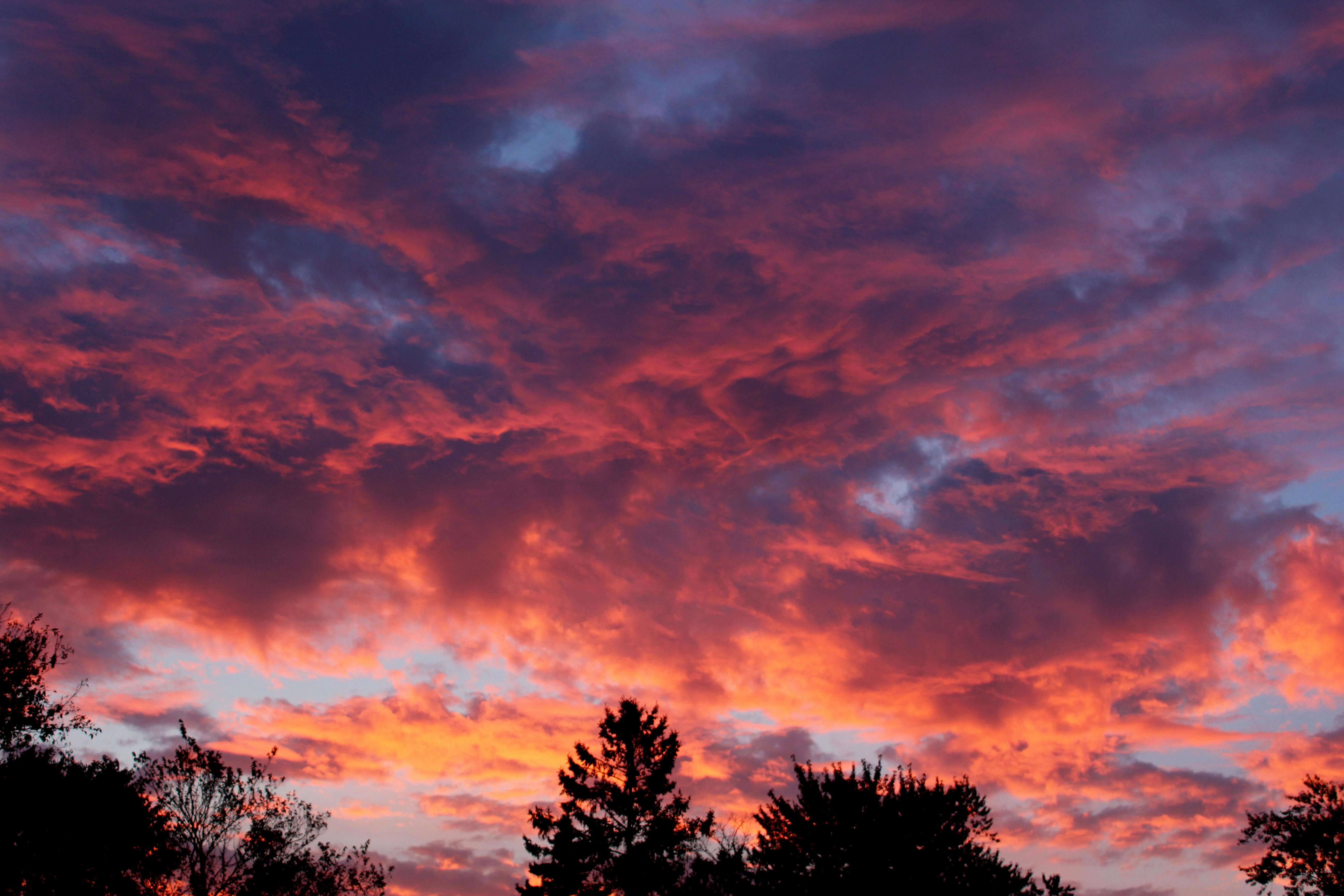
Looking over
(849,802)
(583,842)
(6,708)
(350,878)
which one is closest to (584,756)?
(583,842)

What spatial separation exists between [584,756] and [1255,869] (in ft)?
144

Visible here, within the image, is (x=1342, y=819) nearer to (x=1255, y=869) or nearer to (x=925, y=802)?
(x=1255, y=869)

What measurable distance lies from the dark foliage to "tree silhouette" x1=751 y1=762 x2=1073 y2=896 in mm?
27991

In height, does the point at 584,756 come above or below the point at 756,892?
above

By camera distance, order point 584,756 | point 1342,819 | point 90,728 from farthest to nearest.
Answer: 1. point 584,756
2. point 1342,819
3. point 90,728

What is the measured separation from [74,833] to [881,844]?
34.7 meters

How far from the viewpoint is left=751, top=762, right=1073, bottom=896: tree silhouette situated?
37094 millimetres

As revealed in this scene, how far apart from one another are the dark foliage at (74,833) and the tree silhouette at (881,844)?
27991 mm

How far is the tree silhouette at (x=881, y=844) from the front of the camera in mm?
37094

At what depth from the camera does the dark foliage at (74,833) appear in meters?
33.9

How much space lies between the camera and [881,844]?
1490 inches

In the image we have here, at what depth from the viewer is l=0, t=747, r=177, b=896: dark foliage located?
3391 cm

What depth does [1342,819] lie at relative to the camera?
2077 inches

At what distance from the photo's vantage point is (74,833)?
118 ft
